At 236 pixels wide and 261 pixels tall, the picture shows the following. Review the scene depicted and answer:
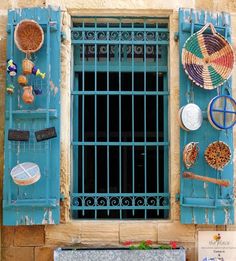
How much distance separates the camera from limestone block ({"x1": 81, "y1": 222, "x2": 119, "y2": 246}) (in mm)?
4512

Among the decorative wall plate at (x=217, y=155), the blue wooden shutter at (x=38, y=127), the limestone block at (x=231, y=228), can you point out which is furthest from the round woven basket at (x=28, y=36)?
the limestone block at (x=231, y=228)

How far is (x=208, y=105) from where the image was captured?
4.51 meters

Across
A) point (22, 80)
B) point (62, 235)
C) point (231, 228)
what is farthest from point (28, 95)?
point (231, 228)

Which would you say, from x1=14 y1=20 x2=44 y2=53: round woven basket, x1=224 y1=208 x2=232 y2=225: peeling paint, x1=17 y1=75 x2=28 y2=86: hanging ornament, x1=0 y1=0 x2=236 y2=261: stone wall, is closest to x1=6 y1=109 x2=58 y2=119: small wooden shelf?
x1=0 y1=0 x2=236 y2=261: stone wall

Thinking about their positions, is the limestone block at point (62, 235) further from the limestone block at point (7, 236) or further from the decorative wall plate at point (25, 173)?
the decorative wall plate at point (25, 173)

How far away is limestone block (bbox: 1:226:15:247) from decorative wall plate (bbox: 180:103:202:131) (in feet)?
6.23

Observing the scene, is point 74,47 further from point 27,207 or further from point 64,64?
point 27,207

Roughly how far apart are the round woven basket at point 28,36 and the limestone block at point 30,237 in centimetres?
166

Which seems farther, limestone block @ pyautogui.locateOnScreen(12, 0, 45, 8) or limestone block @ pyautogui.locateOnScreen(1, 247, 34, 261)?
limestone block @ pyautogui.locateOnScreen(12, 0, 45, 8)

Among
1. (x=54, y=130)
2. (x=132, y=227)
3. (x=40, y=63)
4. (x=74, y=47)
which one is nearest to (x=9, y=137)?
(x=54, y=130)

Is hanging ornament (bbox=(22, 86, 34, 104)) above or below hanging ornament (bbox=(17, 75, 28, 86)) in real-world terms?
below

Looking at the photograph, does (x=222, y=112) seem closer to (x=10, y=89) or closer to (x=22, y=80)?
(x=22, y=80)

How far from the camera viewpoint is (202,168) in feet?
14.8

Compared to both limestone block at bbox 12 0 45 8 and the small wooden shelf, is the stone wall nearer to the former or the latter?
limestone block at bbox 12 0 45 8
